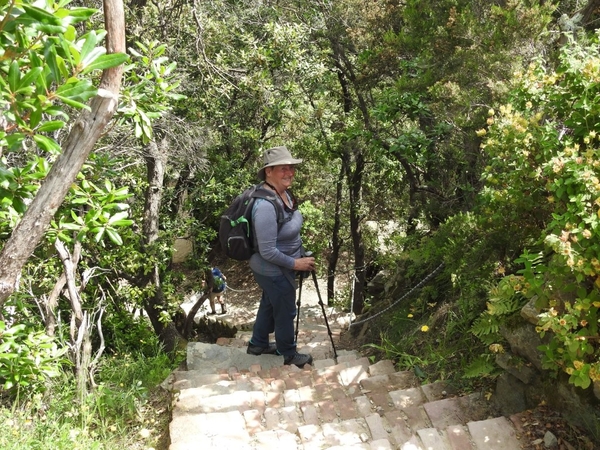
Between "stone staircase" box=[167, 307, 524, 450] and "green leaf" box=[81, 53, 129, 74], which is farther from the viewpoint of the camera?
"stone staircase" box=[167, 307, 524, 450]

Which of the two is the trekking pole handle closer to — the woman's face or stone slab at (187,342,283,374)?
the woman's face

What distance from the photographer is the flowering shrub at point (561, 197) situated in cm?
Answer: 264

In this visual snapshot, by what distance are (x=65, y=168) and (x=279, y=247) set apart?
2.84m

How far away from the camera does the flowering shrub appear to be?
8.67ft

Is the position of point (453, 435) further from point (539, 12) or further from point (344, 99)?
point (344, 99)

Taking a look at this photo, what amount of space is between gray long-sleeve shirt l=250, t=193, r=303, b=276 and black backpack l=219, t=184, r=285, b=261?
0.23ft

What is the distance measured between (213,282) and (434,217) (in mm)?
4817

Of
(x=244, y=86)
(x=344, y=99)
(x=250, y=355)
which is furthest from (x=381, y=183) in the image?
(x=250, y=355)

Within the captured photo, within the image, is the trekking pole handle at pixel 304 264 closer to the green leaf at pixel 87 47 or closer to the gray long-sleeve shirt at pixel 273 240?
the gray long-sleeve shirt at pixel 273 240

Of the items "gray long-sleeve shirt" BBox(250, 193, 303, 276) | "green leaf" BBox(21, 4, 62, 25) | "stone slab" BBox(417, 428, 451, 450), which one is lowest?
"stone slab" BBox(417, 428, 451, 450)

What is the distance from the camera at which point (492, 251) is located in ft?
15.1

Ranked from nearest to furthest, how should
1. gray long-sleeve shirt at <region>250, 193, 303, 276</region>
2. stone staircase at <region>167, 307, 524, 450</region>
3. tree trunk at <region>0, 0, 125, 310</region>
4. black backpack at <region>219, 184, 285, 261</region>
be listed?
tree trunk at <region>0, 0, 125, 310</region> → stone staircase at <region>167, 307, 524, 450</region> → gray long-sleeve shirt at <region>250, 193, 303, 276</region> → black backpack at <region>219, 184, 285, 261</region>

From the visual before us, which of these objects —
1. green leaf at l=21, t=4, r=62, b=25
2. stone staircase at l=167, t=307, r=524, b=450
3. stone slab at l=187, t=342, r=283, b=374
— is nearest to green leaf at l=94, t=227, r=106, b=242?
green leaf at l=21, t=4, r=62, b=25

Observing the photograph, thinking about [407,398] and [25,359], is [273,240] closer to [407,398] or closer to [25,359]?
[407,398]
